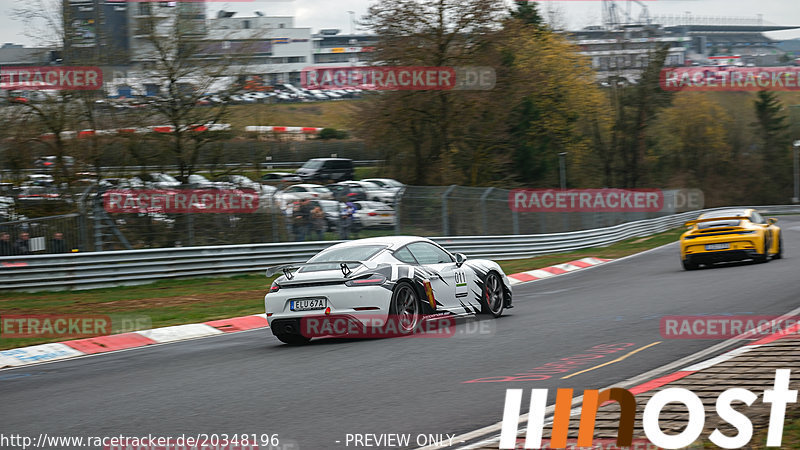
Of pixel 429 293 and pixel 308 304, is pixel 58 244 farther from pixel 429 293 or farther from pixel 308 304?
pixel 429 293

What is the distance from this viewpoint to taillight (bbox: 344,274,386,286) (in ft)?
33.6

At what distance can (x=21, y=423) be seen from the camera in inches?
261

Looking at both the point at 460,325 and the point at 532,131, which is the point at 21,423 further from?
the point at 532,131

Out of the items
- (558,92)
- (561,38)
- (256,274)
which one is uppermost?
(561,38)

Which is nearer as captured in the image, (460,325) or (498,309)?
(460,325)

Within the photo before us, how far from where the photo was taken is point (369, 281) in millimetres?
10266

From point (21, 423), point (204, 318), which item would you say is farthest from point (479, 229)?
point (21, 423)

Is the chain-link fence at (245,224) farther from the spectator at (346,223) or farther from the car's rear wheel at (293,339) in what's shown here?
the car's rear wheel at (293,339)

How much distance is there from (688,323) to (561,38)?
191 feet

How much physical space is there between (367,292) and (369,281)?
16 cm

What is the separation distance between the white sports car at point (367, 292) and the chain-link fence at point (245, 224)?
37.6 feet

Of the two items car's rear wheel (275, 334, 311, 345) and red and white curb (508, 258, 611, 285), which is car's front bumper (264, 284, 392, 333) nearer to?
car's rear wheel (275, 334, 311, 345)

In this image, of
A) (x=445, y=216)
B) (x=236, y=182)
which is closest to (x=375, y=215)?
(x=445, y=216)

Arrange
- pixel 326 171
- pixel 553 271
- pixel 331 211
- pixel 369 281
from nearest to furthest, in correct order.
Result: pixel 369 281
pixel 331 211
pixel 553 271
pixel 326 171
